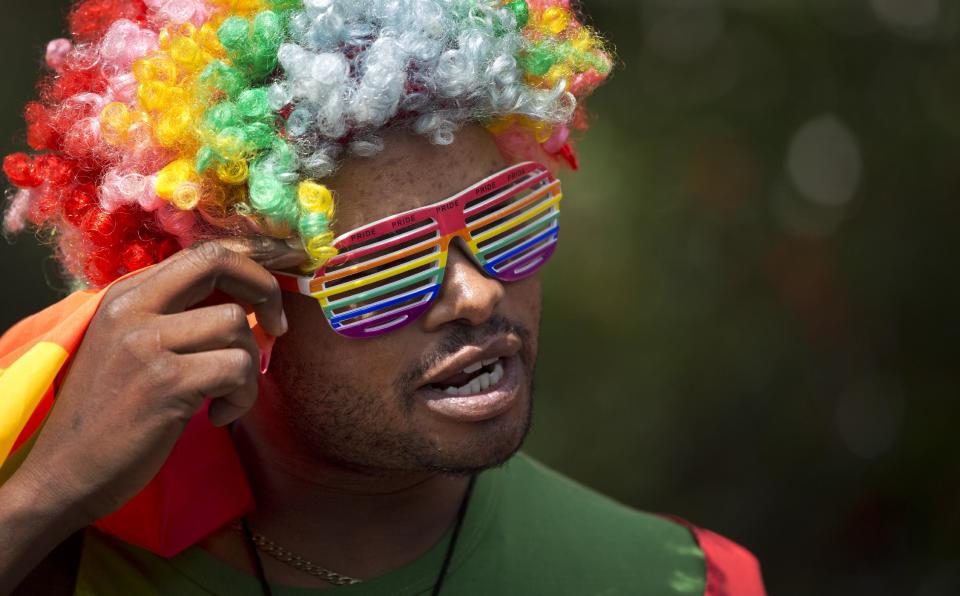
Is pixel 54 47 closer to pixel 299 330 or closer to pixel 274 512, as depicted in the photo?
pixel 299 330

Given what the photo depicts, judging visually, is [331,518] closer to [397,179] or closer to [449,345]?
[449,345]

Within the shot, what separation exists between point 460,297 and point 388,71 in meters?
0.46

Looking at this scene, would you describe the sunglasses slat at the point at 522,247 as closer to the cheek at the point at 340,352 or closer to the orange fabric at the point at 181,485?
the cheek at the point at 340,352

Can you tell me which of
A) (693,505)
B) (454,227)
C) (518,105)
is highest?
(518,105)

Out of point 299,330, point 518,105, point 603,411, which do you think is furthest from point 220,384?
point 603,411

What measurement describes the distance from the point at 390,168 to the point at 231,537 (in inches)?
34.7

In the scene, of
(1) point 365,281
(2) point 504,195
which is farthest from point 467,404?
(2) point 504,195

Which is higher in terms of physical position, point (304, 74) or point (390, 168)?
point (304, 74)

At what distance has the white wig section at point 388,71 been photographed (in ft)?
7.13

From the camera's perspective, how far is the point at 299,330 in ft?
7.64

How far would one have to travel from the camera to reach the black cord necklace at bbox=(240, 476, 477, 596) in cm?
245

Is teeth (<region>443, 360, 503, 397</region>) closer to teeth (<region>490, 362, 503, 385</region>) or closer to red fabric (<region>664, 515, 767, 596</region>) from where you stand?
teeth (<region>490, 362, 503, 385</region>)

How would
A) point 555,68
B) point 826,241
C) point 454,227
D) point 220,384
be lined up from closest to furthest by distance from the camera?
1. point 220,384
2. point 454,227
3. point 555,68
4. point 826,241

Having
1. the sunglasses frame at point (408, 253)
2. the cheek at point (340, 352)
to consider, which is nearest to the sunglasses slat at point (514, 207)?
the sunglasses frame at point (408, 253)
